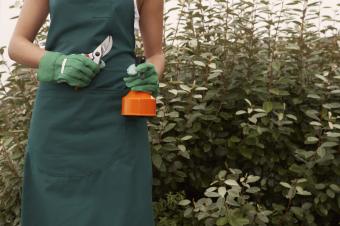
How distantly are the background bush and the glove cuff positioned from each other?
1.04 meters

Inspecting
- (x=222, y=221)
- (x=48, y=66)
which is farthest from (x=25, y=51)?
(x=222, y=221)

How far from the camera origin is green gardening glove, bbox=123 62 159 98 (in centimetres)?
154

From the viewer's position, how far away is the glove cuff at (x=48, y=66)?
5.05ft

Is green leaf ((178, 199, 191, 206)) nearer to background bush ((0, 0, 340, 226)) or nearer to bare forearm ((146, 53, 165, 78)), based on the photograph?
background bush ((0, 0, 340, 226))

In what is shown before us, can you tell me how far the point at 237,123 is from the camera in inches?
108

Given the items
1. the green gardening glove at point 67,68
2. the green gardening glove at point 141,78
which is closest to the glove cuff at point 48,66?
the green gardening glove at point 67,68

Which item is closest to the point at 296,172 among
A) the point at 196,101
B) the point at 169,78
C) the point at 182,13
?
the point at 196,101

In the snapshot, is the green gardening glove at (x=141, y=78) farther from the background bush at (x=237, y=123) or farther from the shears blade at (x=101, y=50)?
the background bush at (x=237, y=123)

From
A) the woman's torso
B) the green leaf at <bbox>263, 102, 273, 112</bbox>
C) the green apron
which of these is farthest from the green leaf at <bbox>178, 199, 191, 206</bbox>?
the woman's torso

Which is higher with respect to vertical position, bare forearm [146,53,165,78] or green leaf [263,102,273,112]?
bare forearm [146,53,165,78]

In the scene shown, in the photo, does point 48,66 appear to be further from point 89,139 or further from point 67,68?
point 89,139

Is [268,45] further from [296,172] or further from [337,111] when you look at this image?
[296,172]

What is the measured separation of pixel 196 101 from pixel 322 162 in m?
0.67

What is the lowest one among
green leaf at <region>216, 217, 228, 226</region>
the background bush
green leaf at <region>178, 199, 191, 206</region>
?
green leaf at <region>216, 217, 228, 226</region>
